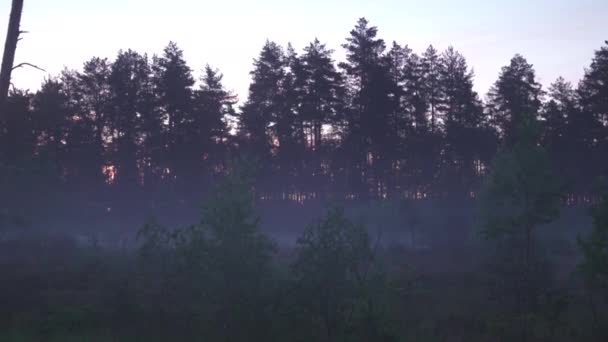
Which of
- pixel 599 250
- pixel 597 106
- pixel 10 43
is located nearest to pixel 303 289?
pixel 10 43

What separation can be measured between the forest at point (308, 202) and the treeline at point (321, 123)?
0.51 feet

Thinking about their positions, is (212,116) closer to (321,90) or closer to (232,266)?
(321,90)

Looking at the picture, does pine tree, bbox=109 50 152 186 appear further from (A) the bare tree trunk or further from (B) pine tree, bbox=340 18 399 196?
(A) the bare tree trunk

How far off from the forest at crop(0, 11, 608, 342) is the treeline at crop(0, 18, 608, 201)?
0.16m

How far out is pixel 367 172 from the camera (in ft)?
160

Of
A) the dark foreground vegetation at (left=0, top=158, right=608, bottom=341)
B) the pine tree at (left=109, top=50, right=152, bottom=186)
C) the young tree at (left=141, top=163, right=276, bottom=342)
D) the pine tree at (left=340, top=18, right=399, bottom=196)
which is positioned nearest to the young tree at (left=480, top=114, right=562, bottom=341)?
the dark foreground vegetation at (left=0, top=158, right=608, bottom=341)

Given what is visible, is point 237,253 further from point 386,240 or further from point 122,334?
point 386,240

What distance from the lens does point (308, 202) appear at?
164 ft

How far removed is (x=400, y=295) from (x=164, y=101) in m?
30.2

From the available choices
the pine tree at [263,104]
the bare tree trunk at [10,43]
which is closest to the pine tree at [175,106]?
the pine tree at [263,104]

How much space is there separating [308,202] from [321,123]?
22.0 ft

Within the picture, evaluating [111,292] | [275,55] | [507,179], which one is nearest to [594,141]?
[275,55]

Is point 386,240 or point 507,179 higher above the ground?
point 507,179

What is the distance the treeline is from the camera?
46625mm
